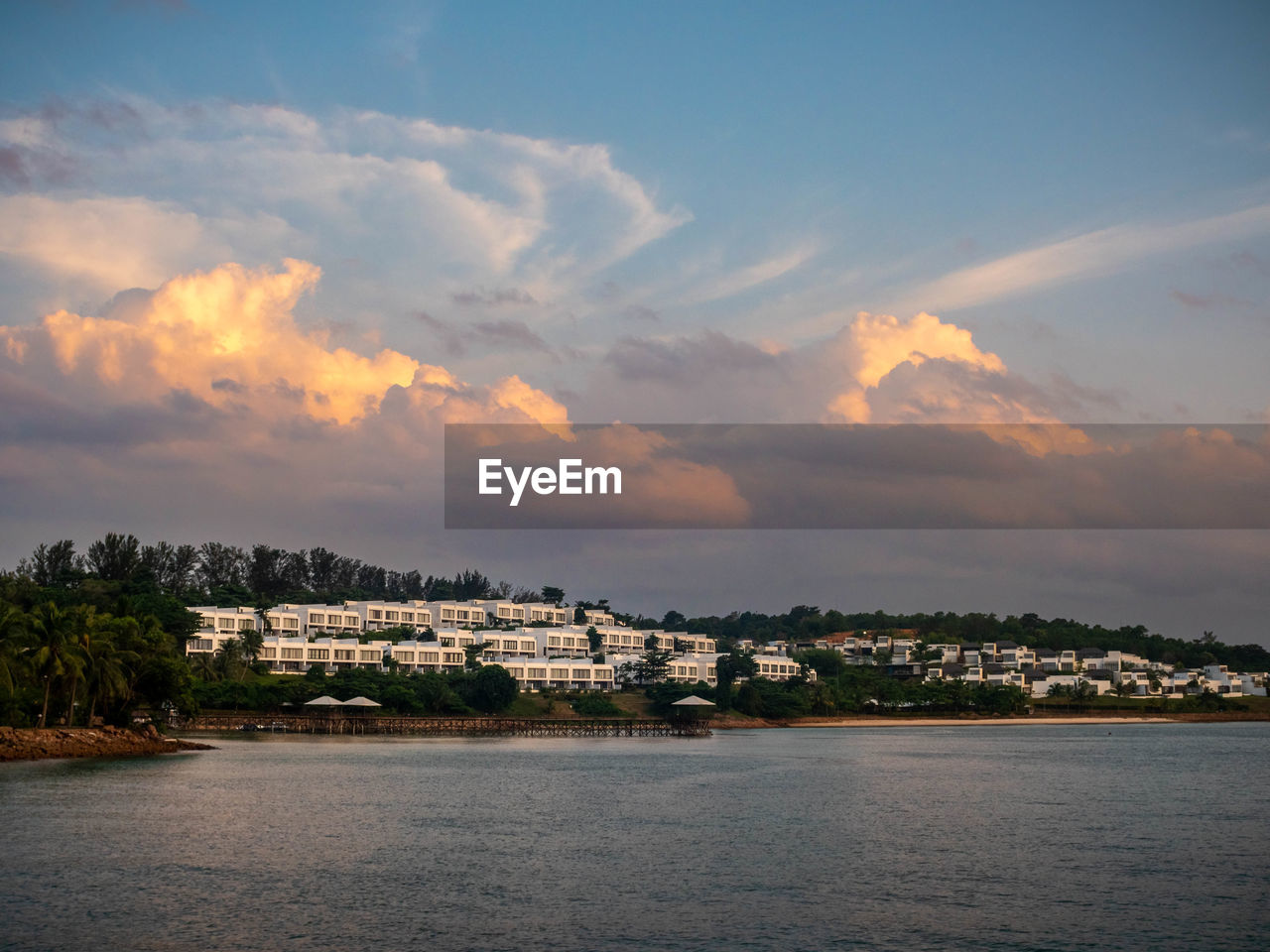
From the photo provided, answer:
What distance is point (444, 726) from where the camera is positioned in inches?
4695

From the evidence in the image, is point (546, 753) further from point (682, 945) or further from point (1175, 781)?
point (682, 945)

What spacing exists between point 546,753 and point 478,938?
63.1 m

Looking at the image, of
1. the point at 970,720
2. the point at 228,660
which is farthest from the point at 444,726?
the point at 970,720

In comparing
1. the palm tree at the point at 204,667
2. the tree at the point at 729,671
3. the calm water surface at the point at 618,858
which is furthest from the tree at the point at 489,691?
the calm water surface at the point at 618,858

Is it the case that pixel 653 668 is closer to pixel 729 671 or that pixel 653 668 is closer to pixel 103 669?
pixel 729 671

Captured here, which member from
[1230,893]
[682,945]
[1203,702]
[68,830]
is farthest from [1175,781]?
[1203,702]

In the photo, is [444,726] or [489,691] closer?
[444,726]

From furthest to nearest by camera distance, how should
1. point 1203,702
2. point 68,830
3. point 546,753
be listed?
point 1203,702
point 546,753
point 68,830

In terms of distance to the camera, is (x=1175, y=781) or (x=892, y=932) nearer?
(x=892, y=932)

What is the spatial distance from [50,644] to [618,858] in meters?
48.3

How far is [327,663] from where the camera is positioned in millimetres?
150375

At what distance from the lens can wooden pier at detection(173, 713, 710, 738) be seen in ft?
363

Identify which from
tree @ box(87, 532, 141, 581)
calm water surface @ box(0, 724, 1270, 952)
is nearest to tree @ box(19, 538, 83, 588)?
tree @ box(87, 532, 141, 581)

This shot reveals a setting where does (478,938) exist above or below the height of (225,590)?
A: below
